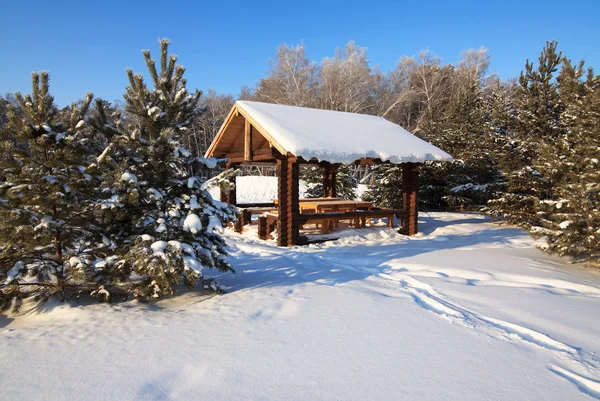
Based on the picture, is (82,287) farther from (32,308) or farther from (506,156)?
(506,156)

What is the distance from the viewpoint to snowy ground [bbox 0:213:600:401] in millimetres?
3094

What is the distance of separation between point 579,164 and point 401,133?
5904mm

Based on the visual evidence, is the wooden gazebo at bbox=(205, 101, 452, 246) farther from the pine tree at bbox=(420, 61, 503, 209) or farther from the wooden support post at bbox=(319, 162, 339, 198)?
the pine tree at bbox=(420, 61, 503, 209)

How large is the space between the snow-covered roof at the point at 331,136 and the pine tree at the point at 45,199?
Answer: 480cm

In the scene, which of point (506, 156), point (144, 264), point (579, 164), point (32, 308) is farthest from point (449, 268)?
point (506, 156)

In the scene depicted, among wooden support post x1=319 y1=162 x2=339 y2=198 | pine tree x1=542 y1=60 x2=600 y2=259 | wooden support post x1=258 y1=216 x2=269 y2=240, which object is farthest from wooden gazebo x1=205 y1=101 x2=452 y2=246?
pine tree x1=542 y1=60 x2=600 y2=259

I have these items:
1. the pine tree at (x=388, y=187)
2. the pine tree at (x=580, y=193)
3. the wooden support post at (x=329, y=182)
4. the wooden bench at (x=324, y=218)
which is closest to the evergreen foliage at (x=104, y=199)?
the wooden bench at (x=324, y=218)

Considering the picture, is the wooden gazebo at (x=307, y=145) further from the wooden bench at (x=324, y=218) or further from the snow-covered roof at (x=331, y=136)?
the wooden bench at (x=324, y=218)

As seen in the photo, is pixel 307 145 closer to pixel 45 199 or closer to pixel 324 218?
pixel 324 218

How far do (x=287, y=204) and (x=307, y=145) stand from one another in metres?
1.86

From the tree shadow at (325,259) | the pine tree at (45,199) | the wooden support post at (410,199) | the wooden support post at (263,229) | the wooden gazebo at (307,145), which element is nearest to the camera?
the pine tree at (45,199)

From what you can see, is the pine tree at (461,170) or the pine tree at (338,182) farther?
the pine tree at (338,182)

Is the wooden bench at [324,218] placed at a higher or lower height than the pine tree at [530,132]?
lower

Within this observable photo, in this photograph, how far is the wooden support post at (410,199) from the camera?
40.1 ft
